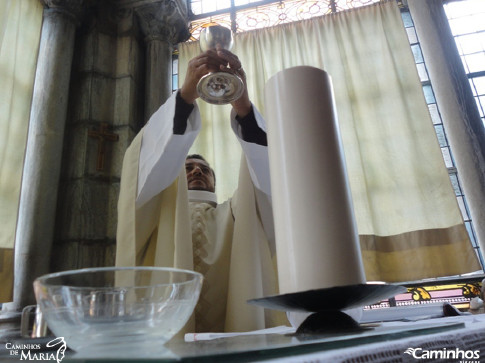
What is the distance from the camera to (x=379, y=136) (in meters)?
3.77

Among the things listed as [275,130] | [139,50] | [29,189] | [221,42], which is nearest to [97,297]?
[275,130]

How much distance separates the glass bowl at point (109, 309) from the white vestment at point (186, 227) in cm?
103

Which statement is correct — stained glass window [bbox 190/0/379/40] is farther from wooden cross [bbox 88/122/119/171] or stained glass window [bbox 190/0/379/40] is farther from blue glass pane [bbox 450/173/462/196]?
blue glass pane [bbox 450/173/462/196]

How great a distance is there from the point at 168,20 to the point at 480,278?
156 inches

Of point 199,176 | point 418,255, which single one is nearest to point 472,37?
point 418,255

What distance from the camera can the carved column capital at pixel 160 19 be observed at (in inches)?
167

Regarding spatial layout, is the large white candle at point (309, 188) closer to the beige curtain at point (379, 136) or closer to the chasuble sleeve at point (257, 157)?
the chasuble sleeve at point (257, 157)

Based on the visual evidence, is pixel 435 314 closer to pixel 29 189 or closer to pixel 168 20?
pixel 29 189

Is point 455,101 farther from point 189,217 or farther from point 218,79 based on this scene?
point 218,79

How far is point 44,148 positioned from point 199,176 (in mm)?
1677

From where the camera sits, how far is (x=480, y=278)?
10.8 feet

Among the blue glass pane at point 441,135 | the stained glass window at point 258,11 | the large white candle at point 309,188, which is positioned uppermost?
the stained glass window at point 258,11

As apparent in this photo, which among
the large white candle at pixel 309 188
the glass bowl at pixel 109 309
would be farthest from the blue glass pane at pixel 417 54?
the glass bowl at pixel 109 309

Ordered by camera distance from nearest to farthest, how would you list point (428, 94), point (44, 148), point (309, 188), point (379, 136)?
point (309, 188)
point (44, 148)
point (379, 136)
point (428, 94)
